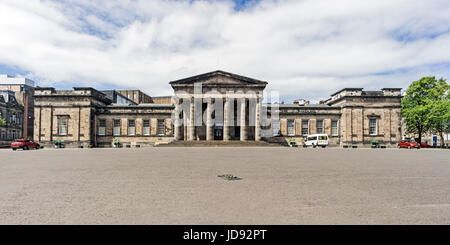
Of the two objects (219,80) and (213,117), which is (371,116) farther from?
(213,117)

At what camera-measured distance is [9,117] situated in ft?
185

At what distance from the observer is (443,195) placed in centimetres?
668

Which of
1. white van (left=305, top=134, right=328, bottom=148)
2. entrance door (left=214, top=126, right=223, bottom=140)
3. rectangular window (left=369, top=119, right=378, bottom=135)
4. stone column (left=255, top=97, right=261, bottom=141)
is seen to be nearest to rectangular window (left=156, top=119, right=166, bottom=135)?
entrance door (left=214, top=126, right=223, bottom=140)

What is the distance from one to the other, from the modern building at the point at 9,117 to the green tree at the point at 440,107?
80.5 meters

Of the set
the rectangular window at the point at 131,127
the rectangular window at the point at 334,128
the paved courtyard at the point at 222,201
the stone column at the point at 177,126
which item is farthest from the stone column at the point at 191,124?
the paved courtyard at the point at 222,201

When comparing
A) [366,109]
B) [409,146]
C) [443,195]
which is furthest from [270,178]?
[366,109]

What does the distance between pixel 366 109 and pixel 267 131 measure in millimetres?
18759

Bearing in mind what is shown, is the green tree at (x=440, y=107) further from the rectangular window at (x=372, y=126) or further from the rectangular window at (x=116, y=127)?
the rectangular window at (x=116, y=127)

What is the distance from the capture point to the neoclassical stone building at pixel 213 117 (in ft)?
153

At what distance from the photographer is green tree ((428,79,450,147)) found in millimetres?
43125

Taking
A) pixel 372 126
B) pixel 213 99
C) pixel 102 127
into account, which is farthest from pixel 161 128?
pixel 372 126

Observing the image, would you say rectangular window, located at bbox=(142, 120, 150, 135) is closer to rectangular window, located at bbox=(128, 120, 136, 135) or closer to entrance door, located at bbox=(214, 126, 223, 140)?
rectangular window, located at bbox=(128, 120, 136, 135)

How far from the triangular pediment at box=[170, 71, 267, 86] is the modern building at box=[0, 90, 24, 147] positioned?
37.9 m
